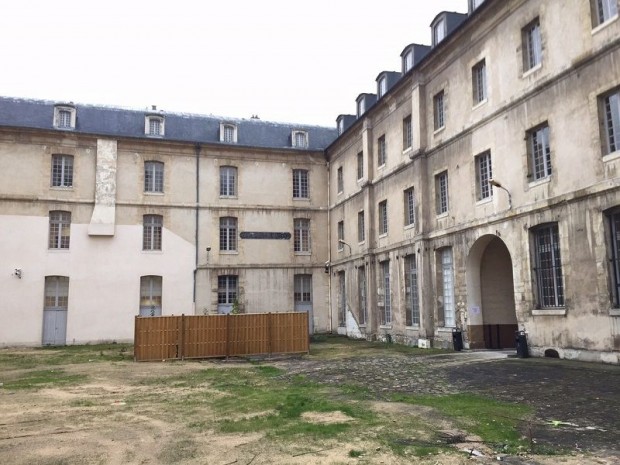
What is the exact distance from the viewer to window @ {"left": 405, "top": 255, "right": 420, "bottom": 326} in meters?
18.5

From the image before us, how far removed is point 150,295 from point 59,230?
4987 mm

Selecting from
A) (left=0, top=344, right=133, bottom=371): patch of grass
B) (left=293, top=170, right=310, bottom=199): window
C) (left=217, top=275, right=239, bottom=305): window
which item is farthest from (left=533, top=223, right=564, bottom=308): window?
(left=217, top=275, right=239, bottom=305): window

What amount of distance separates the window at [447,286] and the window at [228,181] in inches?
493

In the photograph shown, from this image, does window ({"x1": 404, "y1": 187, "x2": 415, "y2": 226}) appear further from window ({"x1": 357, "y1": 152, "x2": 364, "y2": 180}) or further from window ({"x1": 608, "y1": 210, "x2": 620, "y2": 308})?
window ({"x1": 608, "y1": 210, "x2": 620, "y2": 308})

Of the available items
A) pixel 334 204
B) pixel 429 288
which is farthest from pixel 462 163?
pixel 334 204

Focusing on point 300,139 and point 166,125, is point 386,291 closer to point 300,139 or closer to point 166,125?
point 300,139

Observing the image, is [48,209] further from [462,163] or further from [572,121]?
[572,121]

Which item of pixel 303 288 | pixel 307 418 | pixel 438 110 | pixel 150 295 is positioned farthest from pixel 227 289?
pixel 307 418

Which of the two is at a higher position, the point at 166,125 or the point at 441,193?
the point at 166,125

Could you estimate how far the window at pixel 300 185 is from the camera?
89.4 ft

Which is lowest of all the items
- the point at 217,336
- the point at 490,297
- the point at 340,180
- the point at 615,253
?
the point at 217,336

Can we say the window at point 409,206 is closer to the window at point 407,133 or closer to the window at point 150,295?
the window at point 407,133

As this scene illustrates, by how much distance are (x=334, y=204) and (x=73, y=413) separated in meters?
19.8

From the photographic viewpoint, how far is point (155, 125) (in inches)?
1019
